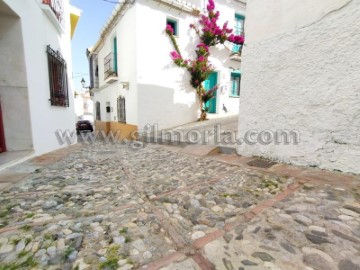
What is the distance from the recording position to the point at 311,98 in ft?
8.77

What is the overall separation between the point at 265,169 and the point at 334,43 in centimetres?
184

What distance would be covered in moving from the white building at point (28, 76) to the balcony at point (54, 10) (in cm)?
1

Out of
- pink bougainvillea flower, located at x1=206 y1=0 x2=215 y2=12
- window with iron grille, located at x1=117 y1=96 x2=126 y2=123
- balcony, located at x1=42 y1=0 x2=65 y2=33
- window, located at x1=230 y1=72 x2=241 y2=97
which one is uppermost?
pink bougainvillea flower, located at x1=206 y1=0 x2=215 y2=12

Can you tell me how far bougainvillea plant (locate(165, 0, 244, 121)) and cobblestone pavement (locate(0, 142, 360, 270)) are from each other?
6442 mm

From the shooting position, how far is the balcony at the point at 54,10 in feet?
13.3

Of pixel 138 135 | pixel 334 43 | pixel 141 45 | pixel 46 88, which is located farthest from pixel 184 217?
pixel 141 45

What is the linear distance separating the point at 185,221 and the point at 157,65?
731 cm

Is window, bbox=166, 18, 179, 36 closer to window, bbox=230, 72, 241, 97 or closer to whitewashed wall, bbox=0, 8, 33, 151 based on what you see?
window, bbox=230, 72, 241, 97

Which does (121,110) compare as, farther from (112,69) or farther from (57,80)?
(57,80)

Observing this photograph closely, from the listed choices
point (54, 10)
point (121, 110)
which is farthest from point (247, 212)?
point (121, 110)

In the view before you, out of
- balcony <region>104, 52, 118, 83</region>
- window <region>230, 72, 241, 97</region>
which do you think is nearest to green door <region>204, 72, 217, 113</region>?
window <region>230, 72, 241, 97</region>

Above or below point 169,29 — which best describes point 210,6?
above

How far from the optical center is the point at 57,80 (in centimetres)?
486

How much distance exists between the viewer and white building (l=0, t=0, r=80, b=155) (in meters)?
3.09
